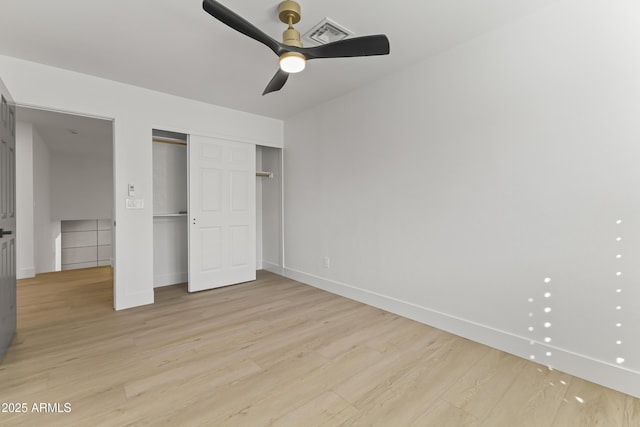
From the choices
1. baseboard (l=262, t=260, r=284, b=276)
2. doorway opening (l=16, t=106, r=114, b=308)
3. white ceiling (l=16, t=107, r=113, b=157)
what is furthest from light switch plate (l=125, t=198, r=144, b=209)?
baseboard (l=262, t=260, r=284, b=276)

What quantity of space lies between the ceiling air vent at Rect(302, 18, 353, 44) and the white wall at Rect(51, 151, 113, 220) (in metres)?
6.24

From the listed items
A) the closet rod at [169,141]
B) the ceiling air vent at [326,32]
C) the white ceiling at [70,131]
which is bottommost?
the closet rod at [169,141]

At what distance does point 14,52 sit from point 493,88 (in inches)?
164

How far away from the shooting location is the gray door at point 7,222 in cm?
214

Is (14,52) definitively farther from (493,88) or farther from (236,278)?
(493,88)

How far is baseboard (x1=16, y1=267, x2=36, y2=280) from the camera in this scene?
4.43m

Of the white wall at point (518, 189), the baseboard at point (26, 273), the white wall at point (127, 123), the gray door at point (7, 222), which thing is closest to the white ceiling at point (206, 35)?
the white wall at point (127, 123)

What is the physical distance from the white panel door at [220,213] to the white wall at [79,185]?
155 inches

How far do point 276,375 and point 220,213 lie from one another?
262 centimetres

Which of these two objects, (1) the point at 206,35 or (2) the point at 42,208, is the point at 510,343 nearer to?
(1) the point at 206,35

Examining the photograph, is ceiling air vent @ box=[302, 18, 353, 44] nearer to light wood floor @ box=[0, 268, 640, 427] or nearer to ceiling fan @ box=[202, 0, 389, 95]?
ceiling fan @ box=[202, 0, 389, 95]

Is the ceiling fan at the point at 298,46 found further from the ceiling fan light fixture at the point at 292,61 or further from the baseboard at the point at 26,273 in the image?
the baseboard at the point at 26,273

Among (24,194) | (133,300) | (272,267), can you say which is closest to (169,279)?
(133,300)

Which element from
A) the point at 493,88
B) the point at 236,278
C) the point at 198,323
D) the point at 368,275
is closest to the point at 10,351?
the point at 198,323
